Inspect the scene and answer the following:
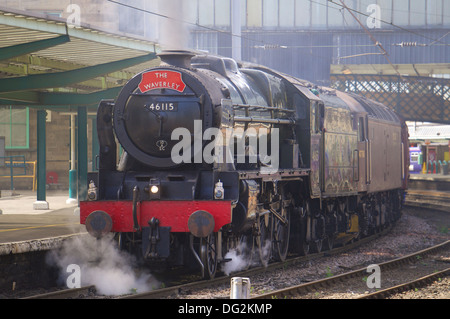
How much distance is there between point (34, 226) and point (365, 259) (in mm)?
6728

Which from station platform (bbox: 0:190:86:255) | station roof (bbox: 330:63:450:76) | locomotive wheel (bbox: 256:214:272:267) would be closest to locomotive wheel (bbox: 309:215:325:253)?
locomotive wheel (bbox: 256:214:272:267)

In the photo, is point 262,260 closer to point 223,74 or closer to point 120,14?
point 223,74

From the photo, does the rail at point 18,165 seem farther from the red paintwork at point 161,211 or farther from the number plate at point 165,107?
the number plate at point 165,107

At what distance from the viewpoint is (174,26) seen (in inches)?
615

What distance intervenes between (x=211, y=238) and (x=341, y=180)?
561 cm

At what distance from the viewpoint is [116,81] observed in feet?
72.7

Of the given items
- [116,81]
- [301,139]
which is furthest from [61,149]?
[301,139]

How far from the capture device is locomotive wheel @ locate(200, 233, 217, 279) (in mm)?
10180

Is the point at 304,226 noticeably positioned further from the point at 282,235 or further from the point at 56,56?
the point at 56,56

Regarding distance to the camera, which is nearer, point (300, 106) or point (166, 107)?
point (166, 107)

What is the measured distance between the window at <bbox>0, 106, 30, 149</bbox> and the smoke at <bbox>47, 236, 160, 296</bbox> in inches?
753

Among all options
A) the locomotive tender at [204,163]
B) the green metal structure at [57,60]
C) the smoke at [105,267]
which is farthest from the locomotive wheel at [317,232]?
the green metal structure at [57,60]

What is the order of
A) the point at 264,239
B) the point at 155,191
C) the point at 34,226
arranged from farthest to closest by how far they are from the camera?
the point at 34,226 → the point at 264,239 → the point at 155,191

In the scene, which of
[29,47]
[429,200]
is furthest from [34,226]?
[429,200]
